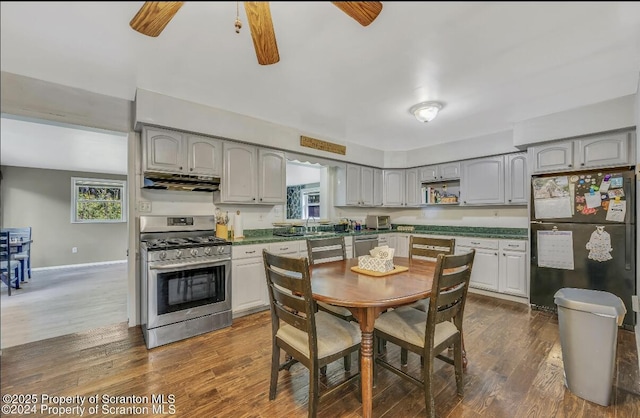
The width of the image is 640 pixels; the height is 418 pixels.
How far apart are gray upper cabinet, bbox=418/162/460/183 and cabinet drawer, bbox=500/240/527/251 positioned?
126 cm

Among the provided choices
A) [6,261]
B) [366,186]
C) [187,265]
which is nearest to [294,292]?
[6,261]

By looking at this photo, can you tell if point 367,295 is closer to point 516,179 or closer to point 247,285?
point 247,285

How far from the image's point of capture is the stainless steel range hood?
109 inches

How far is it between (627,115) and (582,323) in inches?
94.0

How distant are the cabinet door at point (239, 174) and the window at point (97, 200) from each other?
344 cm

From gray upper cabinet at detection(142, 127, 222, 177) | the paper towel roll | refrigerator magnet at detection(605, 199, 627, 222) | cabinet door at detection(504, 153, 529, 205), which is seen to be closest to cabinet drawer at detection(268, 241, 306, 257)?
the paper towel roll

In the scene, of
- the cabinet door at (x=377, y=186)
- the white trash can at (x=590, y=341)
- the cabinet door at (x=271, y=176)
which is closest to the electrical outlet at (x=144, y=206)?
the cabinet door at (x=271, y=176)

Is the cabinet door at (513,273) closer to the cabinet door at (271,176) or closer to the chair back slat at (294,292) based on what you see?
the cabinet door at (271,176)

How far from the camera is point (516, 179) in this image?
3787 millimetres

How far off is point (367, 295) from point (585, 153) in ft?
10.8

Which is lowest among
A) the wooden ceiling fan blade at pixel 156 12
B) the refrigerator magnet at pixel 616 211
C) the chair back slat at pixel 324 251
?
the chair back slat at pixel 324 251

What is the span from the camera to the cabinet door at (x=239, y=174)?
3197mm

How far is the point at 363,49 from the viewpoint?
1.90m

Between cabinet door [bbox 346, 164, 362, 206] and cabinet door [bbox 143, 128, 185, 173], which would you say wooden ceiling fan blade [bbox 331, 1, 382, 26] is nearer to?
cabinet door [bbox 143, 128, 185, 173]
